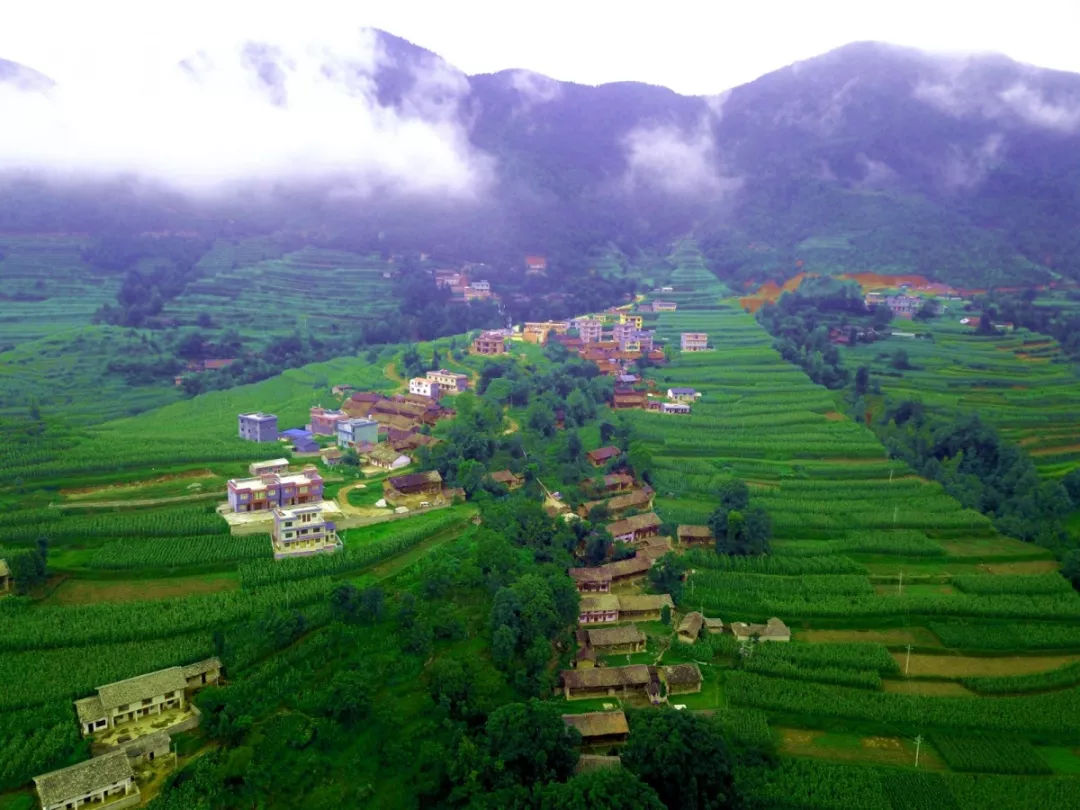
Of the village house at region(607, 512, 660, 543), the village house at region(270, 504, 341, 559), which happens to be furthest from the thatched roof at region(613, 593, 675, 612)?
the village house at region(270, 504, 341, 559)

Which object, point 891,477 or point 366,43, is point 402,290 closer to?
point 891,477

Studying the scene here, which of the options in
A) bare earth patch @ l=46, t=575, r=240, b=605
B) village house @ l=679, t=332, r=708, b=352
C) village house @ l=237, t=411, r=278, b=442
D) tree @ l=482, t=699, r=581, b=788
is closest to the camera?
tree @ l=482, t=699, r=581, b=788

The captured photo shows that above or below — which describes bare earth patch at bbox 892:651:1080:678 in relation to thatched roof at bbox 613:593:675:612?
below

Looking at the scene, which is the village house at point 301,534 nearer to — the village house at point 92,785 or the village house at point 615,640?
the village house at point 92,785

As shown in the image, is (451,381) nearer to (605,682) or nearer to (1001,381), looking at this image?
(605,682)

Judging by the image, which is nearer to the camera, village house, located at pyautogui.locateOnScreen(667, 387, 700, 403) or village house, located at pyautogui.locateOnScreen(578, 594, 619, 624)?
village house, located at pyautogui.locateOnScreen(578, 594, 619, 624)

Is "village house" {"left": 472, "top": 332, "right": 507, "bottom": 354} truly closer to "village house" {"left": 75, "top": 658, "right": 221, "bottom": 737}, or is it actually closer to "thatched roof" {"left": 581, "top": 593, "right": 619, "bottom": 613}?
"thatched roof" {"left": 581, "top": 593, "right": 619, "bottom": 613}

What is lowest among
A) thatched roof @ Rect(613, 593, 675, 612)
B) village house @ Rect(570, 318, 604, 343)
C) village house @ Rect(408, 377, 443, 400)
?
thatched roof @ Rect(613, 593, 675, 612)

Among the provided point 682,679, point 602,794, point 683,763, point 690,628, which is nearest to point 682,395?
point 690,628
